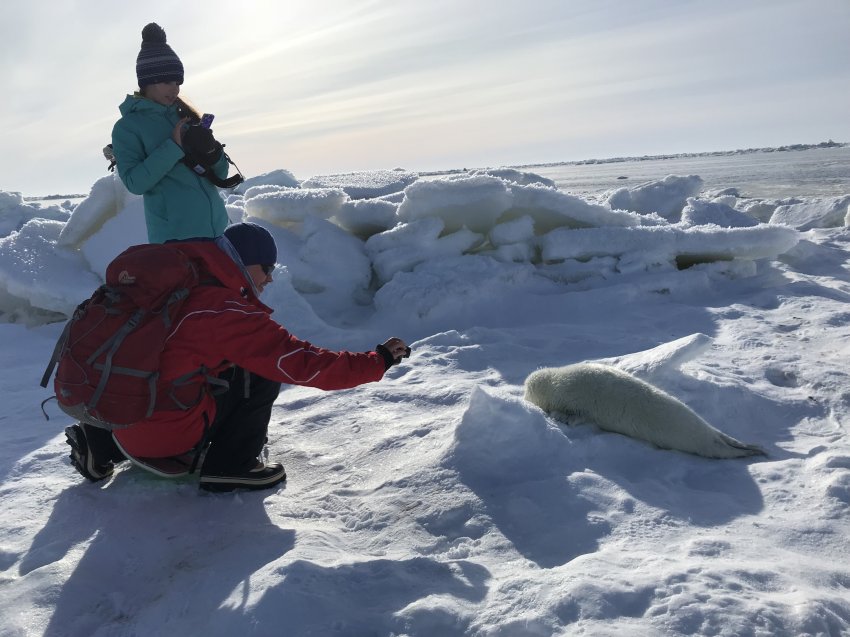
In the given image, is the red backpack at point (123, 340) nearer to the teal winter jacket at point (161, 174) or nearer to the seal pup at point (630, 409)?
the teal winter jacket at point (161, 174)

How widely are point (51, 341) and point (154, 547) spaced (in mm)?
3600

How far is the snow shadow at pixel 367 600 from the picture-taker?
1431 millimetres

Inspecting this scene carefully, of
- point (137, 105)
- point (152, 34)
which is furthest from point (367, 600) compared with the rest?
point (152, 34)

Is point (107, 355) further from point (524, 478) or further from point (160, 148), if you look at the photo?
point (524, 478)

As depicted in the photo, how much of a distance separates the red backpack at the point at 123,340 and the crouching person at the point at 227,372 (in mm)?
58

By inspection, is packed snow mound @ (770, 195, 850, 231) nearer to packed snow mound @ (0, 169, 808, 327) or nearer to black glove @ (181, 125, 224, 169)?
packed snow mound @ (0, 169, 808, 327)

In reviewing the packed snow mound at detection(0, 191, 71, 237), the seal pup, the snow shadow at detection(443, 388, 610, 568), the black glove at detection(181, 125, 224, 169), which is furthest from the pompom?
the packed snow mound at detection(0, 191, 71, 237)

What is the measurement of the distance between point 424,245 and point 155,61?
305 centimetres

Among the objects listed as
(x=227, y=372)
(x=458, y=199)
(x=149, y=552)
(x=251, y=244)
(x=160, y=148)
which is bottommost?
(x=149, y=552)

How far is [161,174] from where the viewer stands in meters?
2.86

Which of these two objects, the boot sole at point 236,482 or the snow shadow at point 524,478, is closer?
the snow shadow at point 524,478

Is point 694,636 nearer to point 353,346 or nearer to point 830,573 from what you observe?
point 830,573

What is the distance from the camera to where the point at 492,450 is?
2297 millimetres

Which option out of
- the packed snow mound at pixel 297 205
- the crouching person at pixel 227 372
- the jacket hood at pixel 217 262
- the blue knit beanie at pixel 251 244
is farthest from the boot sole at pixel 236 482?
the packed snow mound at pixel 297 205
